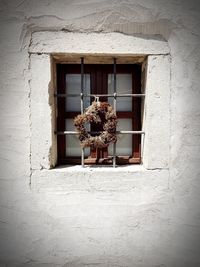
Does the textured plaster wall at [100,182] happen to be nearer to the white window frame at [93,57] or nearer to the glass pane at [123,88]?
the white window frame at [93,57]

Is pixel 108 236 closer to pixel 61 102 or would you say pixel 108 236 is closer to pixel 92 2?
pixel 61 102

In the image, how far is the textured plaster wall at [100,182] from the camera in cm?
197

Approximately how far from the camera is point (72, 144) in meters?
2.34

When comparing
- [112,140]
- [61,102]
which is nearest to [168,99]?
[112,140]

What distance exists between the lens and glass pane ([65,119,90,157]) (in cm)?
232

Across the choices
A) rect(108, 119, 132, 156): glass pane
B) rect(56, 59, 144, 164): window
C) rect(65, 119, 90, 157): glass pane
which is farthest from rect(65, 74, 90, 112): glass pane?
rect(108, 119, 132, 156): glass pane

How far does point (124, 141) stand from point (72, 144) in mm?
476

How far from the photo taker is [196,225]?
2.11 meters

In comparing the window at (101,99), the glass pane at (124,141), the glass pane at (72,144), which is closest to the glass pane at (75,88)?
the window at (101,99)

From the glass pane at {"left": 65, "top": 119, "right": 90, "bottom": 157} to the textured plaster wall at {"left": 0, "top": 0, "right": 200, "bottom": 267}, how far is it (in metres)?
0.29

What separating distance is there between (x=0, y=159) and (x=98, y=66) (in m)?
1.14

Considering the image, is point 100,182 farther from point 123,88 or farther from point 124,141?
Answer: point 123,88

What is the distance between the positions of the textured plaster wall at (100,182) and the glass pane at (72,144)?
11.4 inches

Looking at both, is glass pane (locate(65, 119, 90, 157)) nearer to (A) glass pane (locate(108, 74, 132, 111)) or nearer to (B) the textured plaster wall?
(B) the textured plaster wall
